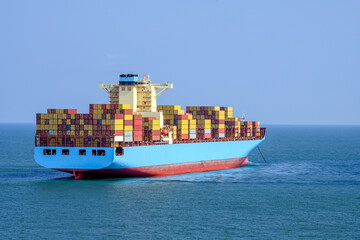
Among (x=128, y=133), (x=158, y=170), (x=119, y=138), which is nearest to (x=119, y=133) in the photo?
(x=119, y=138)

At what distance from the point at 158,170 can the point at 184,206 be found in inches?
695

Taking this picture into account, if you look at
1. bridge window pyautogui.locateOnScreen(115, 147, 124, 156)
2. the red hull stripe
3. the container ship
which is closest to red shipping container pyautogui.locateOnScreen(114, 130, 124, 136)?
the container ship

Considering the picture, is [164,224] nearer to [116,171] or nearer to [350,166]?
[116,171]

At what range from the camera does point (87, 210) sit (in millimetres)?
48469

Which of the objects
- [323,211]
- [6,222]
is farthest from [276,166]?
[6,222]

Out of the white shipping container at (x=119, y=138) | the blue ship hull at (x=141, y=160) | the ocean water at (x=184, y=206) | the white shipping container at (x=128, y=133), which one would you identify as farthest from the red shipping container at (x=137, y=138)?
the ocean water at (x=184, y=206)

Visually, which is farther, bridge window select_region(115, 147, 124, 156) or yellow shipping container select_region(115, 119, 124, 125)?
yellow shipping container select_region(115, 119, 124, 125)

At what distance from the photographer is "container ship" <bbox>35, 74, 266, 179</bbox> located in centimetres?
6222

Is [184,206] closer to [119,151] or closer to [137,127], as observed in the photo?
[119,151]

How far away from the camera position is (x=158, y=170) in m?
67.6

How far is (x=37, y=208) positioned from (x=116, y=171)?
15027 millimetres

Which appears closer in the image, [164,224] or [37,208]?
[164,224]

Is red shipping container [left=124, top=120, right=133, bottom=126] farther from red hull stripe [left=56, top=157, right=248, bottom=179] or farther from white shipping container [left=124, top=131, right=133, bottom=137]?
red hull stripe [left=56, top=157, right=248, bottom=179]

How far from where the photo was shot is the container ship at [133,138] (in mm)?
62219
